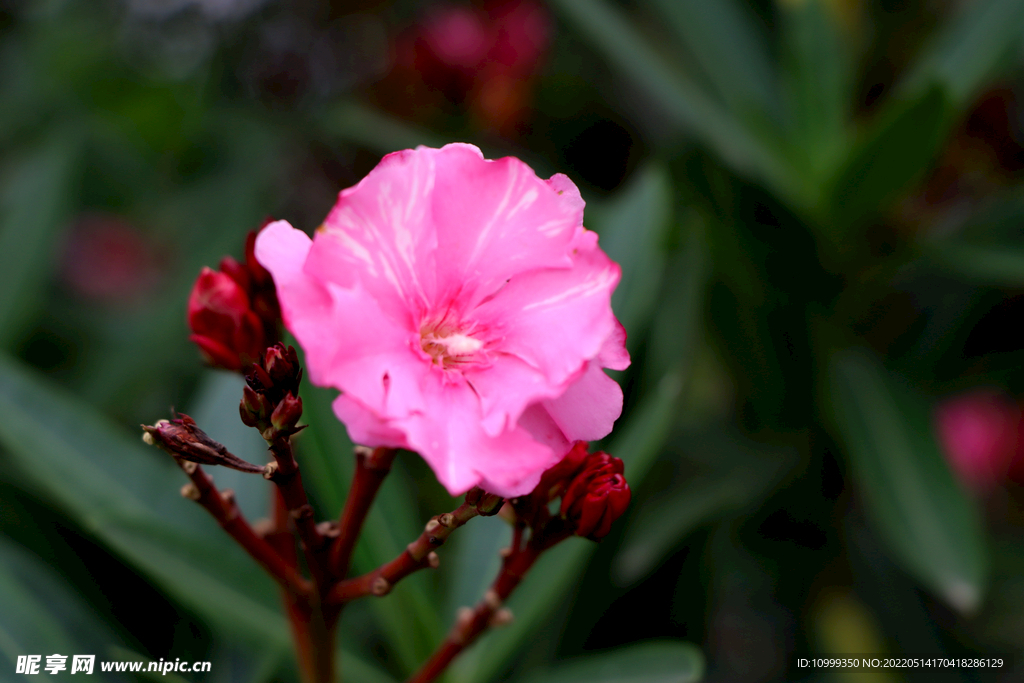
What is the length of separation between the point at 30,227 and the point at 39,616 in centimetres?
90

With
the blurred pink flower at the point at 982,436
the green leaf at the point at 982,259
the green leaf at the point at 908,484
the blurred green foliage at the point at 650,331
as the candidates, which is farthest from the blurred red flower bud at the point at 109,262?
the blurred pink flower at the point at 982,436

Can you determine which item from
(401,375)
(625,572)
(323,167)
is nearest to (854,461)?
(625,572)

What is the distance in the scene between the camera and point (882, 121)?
1.15 m

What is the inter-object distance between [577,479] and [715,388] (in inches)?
61.7

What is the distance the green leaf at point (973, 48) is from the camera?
1300 millimetres

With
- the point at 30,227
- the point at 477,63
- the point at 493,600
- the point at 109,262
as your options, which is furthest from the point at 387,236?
the point at 109,262

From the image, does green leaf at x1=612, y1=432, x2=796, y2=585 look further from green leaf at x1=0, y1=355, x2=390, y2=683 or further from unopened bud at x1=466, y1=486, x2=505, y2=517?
unopened bud at x1=466, y1=486, x2=505, y2=517

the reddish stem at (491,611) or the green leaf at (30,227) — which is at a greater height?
the green leaf at (30,227)

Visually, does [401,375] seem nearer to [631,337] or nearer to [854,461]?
[631,337]

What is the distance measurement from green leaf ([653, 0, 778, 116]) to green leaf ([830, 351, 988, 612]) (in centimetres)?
55

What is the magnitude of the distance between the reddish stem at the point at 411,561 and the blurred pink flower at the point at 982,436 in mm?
1458

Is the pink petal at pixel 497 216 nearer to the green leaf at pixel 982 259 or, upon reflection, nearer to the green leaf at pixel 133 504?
the green leaf at pixel 133 504

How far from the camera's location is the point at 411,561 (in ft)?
1.87

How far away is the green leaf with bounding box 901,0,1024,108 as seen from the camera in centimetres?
130
